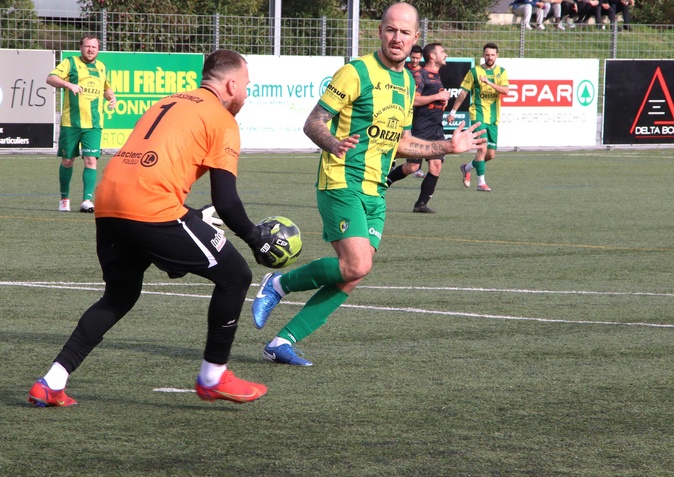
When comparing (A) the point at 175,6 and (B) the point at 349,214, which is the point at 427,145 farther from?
(A) the point at 175,6

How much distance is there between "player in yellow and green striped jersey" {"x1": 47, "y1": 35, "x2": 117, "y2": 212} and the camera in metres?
15.1

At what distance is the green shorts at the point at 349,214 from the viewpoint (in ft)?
22.5

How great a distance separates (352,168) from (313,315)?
84 cm

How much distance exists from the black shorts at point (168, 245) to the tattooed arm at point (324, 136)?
1131 mm

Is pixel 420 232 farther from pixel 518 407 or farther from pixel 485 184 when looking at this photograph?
pixel 518 407

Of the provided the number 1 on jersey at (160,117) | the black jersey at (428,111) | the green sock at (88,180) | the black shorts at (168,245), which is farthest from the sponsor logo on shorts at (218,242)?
the black jersey at (428,111)

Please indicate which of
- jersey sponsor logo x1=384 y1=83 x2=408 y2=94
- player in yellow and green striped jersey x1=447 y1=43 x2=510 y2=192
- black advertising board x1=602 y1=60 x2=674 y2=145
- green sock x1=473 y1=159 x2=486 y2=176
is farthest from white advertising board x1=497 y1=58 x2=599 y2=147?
jersey sponsor logo x1=384 y1=83 x2=408 y2=94

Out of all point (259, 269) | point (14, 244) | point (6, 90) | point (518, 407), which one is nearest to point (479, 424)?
point (518, 407)

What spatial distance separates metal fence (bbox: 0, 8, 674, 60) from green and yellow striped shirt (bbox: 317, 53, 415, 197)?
17.7m

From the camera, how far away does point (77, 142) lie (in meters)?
15.2

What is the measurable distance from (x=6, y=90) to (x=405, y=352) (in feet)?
56.0

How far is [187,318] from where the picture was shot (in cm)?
823

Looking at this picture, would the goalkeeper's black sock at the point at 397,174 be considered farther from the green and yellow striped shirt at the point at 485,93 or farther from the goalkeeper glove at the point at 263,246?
the goalkeeper glove at the point at 263,246

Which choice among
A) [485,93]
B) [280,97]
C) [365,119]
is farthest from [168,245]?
[280,97]
